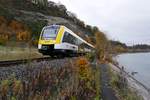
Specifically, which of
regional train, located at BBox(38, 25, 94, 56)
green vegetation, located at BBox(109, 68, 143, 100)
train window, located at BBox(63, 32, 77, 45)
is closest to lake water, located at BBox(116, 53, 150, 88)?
train window, located at BBox(63, 32, 77, 45)

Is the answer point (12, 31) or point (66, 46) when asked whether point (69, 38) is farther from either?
point (12, 31)

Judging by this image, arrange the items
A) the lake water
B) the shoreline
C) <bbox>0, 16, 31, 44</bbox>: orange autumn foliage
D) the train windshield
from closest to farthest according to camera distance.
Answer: the shoreline
the train windshield
the lake water
<bbox>0, 16, 31, 44</bbox>: orange autumn foliage

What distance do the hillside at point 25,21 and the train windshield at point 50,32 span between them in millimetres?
6632

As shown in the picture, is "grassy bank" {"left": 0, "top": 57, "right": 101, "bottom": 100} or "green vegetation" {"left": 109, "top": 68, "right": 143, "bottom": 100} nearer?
"grassy bank" {"left": 0, "top": 57, "right": 101, "bottom": 100}

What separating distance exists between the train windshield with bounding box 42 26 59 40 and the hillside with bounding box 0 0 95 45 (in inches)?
261

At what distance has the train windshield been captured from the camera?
30484 mm

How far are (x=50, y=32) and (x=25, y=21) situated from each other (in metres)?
40.6

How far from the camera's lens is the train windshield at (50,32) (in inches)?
1200

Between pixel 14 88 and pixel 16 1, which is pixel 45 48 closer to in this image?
pixel 14 88

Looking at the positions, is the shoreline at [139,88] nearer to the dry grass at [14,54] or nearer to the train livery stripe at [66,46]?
the train livery stripe at [66,46]

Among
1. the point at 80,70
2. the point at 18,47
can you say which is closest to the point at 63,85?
the point at 80,70

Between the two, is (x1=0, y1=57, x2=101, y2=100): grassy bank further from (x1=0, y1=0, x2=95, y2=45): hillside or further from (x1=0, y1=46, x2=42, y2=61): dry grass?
(x1=0, y1=0, x2=95, y2=45): hillside

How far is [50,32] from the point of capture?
101 feet

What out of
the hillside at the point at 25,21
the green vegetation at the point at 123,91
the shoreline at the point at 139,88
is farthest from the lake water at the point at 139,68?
the green vegetation at the point at 123,91
